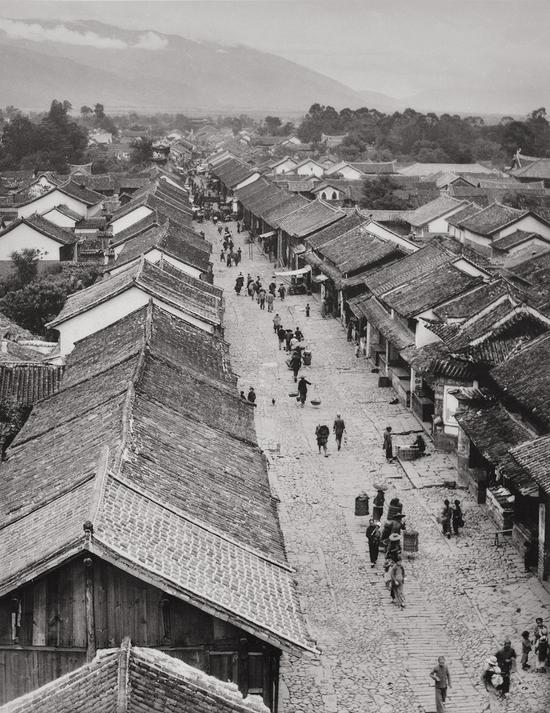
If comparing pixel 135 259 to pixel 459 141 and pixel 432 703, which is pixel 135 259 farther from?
pixel 459 141

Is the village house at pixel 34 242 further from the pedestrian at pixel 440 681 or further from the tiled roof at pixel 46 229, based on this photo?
the pedestrian at pixel 440 681

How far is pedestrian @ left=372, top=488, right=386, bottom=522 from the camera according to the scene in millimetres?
27797

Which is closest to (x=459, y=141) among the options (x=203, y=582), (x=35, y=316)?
(x=35, y=316)

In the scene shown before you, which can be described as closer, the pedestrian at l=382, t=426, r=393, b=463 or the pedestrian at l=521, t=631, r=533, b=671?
the pedestrian at l=521, t=631, r=533, b=671

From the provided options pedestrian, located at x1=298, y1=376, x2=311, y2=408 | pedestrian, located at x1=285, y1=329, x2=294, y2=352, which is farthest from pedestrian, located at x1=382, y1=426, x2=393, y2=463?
pedestrian, located at x1=285, y1=329, x2=294, y2=352

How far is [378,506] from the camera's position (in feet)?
92.1

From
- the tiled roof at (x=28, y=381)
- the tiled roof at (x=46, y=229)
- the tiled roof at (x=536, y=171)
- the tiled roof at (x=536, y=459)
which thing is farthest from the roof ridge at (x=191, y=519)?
the tiled roof at (x=536, y=171)

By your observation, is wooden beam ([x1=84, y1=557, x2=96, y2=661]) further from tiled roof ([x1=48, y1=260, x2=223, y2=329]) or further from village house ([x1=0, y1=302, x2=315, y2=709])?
tiled roof ([x1=48, y1=260, x2=223, y2=329])

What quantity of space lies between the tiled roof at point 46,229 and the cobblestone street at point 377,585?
2573 cm

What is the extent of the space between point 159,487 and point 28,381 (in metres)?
14.6

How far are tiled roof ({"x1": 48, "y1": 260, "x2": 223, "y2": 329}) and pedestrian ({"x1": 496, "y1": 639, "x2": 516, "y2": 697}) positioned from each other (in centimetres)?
1757

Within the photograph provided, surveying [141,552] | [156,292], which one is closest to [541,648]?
[141,552]

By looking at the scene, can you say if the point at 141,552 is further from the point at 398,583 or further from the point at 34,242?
the point at 34,242

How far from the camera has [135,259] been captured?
4356 centimetres
